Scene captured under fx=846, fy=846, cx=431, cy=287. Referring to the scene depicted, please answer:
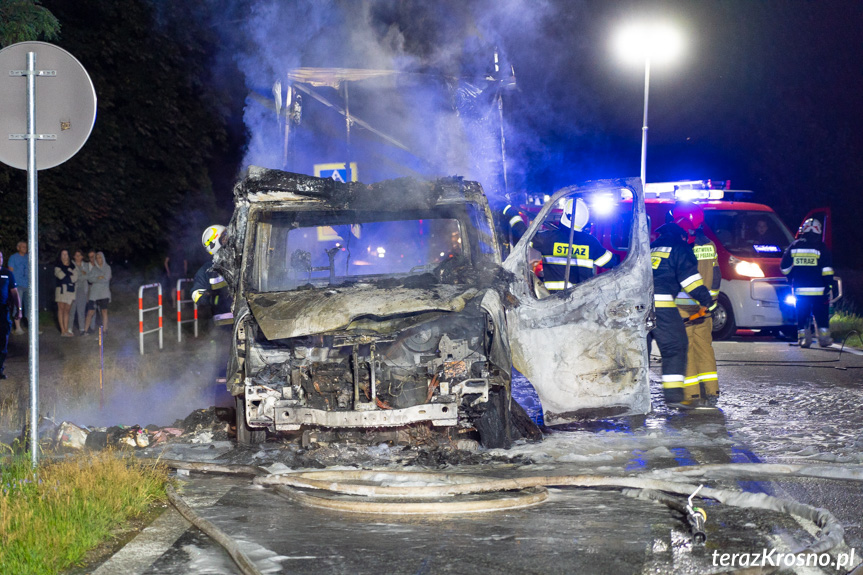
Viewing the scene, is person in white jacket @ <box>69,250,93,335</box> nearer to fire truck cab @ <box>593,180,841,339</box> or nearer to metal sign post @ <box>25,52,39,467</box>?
fire truck cab @ <box>593,180,841,339</box>

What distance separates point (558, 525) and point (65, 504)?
2609 millimetres

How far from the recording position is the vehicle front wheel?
1275cm

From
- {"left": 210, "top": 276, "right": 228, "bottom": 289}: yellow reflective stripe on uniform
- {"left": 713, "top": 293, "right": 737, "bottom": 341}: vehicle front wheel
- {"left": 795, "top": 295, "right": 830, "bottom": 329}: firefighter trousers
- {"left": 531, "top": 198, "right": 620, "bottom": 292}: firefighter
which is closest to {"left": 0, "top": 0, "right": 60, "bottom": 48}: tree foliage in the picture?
{"left": 210, "top": 276, "right": 228, "bottom": 289}: yellow reflective stripe on uniform

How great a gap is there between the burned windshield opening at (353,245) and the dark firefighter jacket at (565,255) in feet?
3.45

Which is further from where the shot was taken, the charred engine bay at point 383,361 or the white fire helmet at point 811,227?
the white fire helmet at point 811,227

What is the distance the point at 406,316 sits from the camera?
6.02m

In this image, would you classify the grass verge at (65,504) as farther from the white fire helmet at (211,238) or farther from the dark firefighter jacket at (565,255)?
the dark firefighter jacket at (565,255)

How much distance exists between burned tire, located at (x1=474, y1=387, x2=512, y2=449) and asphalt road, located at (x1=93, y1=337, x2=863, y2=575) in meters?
0.15

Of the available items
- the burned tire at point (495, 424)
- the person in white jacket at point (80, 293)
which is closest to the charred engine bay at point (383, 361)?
the burned tire at point (495, 424)

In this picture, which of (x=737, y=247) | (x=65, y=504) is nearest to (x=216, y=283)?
(x=65, y=504)

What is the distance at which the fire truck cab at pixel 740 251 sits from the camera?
12523mm

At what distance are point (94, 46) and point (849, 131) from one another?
2332 cm

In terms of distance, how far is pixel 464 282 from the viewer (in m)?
6.58

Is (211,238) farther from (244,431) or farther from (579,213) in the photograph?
(579,213)
